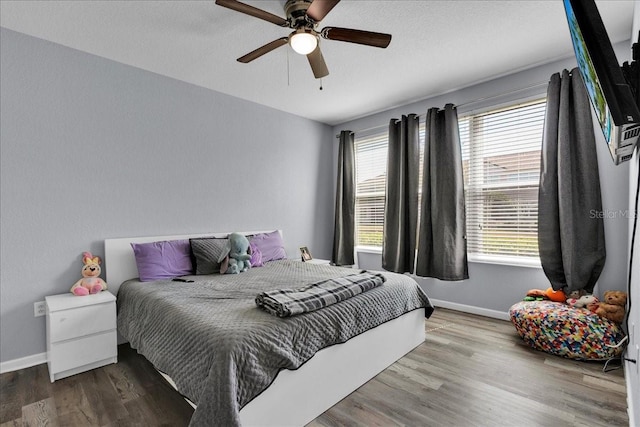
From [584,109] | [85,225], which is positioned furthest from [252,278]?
[584,109]

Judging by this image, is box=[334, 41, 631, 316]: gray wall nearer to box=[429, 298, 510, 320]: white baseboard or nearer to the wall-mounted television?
box=[429, 298, 510, 320]: white baseboard

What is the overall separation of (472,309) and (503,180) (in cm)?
141

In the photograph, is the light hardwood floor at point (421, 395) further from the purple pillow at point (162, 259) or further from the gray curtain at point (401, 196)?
the gray curtain at point (401, 196)

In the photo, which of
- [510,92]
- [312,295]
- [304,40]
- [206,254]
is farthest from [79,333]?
[510,92]

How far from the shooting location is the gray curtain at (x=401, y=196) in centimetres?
383

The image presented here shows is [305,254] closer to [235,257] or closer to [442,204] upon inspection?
[235,257]

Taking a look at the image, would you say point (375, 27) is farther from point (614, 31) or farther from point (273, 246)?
point (273, 246)

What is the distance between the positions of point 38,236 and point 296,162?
2.82 m

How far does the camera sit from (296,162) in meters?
4.40

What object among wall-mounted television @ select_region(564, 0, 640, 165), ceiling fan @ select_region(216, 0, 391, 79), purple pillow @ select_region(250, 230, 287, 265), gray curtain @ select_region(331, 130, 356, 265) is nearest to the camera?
wall-mounted television @ select_region(564, 0, 640, 165)

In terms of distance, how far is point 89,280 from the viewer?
8.40ft

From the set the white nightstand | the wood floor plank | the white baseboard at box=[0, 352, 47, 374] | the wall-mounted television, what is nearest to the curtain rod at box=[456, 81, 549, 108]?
the wall-mounted television

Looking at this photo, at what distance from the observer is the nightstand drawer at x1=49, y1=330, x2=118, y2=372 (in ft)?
7.20

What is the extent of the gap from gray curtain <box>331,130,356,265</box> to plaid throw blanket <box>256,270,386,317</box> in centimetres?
217
